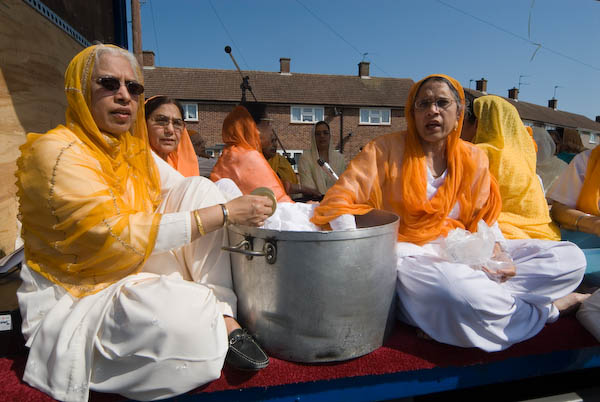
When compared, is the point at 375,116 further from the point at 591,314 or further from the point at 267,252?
the point at 267,252

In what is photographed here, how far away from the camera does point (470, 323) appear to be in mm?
1635

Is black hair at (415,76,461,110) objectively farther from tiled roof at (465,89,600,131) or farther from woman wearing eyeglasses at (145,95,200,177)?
tiled roof at (465,89,600,131)

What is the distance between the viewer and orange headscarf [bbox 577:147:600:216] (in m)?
2.51

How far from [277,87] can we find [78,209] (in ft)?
79.0

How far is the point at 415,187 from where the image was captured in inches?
81.6

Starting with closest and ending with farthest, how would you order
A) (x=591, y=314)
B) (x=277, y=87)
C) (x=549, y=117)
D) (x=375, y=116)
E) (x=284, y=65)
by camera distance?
(x=591, y=314)
(x=277, y=87)
(x=375, y=116)
(x=284, y=65)
(x=549, y=117)

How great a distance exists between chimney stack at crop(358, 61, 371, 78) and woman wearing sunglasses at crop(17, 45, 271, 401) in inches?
1060

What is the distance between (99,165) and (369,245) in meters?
1.20

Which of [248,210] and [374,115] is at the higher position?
[374,115]

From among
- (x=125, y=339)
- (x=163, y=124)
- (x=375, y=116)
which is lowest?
(x=125, y=339)

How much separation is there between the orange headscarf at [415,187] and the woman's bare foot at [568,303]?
0.59 meters

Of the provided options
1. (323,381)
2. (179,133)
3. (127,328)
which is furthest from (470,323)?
(179,133)

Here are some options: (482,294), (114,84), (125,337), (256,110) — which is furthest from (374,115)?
(125,337)

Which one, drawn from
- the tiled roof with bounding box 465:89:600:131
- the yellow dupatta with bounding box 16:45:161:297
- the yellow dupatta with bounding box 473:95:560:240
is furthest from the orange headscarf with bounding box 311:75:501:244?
the tiled roof with bounding box 465:89:600:131
